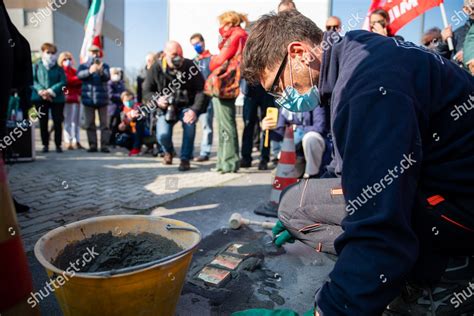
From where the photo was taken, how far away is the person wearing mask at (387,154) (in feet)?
3.23

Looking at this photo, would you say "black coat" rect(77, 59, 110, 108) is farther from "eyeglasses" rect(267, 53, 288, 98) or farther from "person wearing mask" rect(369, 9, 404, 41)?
"eyeglasses" rect(267, 53, 288, 98)

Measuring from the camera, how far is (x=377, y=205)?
3.28 ft

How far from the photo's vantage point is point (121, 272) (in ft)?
3.97

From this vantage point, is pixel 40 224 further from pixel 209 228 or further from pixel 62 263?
pixel 62 263

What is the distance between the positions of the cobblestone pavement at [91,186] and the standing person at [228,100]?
0.95 ft

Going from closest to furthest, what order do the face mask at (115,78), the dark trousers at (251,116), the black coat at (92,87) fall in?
the dark trousers at (251,116) < the black coat at (92,87) < the face mask at (115,78)

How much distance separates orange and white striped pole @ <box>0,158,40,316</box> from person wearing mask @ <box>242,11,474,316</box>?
1.05 meters

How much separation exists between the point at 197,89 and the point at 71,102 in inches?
133

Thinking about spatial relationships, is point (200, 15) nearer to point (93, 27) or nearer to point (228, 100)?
point (93, 27)

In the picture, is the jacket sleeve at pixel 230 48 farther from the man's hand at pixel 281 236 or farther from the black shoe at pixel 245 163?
the man's hand at pixel 281 236

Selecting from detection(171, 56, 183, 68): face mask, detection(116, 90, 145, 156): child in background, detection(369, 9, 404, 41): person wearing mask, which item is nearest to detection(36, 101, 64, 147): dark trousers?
detection(116, 90, 145, 156): child in background

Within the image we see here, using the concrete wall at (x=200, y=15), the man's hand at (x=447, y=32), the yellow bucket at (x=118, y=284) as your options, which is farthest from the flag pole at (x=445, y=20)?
the concrete wall at (x=200, y=15)

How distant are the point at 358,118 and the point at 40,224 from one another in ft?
9.05

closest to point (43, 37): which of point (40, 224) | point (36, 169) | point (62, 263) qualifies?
point (36, 169)
